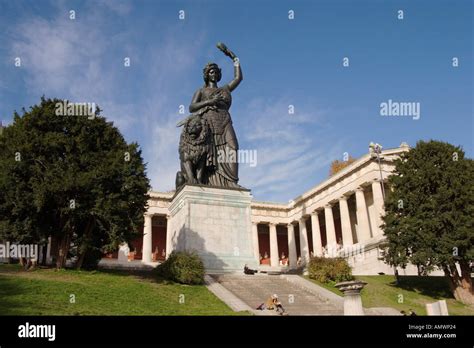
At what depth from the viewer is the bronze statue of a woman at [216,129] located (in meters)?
31.1

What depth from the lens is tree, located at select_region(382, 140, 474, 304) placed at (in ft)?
96.4

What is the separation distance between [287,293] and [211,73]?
1739cm

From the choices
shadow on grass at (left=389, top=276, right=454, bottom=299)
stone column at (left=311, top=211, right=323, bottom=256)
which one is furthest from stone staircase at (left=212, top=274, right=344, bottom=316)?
stone column at (left=311, top=211, right=323, bottom=256)

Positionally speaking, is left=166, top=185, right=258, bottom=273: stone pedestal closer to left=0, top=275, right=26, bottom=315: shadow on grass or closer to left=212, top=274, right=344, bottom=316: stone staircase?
left=212, top=274, right=344, bottom=316: stone staircase

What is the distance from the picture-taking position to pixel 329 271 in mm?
28234

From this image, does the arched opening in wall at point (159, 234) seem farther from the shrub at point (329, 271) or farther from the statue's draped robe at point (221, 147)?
the shrub at point (329, 271)

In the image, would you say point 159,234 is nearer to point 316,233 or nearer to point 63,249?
point 316,233

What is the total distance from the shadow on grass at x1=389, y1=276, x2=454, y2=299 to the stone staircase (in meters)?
8.96

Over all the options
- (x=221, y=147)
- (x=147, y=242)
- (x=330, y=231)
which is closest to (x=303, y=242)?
(x=330, y=231)

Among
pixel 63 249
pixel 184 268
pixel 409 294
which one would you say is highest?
pixel 63 249

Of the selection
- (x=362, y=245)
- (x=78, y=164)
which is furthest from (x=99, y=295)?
(x=362, y=245)
